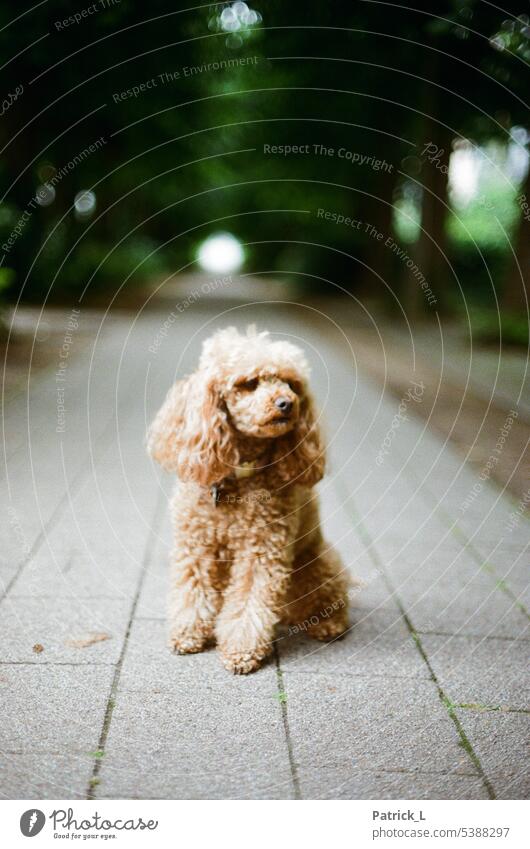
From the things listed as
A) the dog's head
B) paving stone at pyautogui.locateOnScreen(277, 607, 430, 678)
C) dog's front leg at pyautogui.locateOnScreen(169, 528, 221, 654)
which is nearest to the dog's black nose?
the dog's head

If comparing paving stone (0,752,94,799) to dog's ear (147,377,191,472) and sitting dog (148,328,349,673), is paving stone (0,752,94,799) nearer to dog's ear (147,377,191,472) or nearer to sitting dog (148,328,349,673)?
sitting dog (148,328,349,673)

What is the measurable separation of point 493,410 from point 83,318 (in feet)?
30.5

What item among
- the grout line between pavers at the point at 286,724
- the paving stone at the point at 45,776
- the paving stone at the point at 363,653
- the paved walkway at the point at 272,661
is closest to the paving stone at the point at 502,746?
the paved walkway at the point at 272,661

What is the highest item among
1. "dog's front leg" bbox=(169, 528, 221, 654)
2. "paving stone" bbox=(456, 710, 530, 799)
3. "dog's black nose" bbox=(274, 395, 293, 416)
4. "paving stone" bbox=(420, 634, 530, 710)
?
"dog's black nose" bbox=(274, 395, 293, 416)

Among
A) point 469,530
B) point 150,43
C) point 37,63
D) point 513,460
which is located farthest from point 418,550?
point 150,43

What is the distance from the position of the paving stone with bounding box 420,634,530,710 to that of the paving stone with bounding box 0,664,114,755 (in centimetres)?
145

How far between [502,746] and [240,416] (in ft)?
5.23

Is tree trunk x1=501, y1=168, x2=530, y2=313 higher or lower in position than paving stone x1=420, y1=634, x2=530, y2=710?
higher

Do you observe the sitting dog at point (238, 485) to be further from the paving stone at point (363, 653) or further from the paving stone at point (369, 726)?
the paving stone at point (369, 726)

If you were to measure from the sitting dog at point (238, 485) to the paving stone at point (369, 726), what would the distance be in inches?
12.9

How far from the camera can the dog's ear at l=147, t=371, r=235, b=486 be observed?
10.0 ft

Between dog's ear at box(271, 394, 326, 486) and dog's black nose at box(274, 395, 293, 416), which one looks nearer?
dog's black nose at box(274, 395, 293, 416)

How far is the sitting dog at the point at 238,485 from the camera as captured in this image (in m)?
3.05
